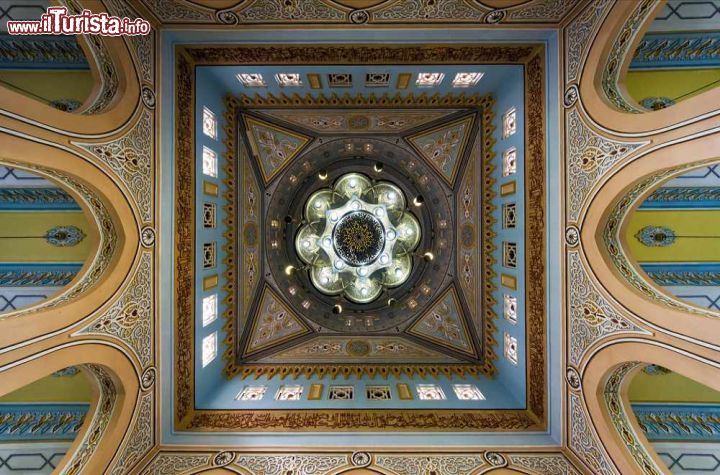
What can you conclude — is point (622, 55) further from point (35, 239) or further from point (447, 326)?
point (35, 239)

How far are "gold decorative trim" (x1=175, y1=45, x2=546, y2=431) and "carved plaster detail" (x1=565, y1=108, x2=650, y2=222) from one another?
2.20ft

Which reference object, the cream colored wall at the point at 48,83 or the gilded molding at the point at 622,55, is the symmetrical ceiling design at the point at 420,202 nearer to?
the gilded molding at the point at 622,55

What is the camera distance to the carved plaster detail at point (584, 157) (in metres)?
6.27

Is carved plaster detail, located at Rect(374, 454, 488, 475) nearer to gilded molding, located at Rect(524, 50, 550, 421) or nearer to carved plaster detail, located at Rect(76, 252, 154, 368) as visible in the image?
gilded molding, located at Rect(524, 50, 550, 421)

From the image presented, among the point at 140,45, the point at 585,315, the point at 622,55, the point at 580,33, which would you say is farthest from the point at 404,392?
the point at 140,45

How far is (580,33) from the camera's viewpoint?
22.6ft

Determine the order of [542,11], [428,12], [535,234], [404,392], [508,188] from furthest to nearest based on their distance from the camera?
[404,392] → [508,188] → [535,234] → [428,12] → [542,11]

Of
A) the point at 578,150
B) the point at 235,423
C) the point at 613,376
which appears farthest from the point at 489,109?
the point at 235,423

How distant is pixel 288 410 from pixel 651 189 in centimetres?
942

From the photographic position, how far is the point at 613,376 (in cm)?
673

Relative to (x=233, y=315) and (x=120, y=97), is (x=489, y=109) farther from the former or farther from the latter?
(x=233, y=315)

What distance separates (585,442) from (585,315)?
2.80 meters

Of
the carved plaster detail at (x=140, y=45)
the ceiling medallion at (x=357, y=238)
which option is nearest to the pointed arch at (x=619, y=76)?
the ceiling medallion at (x=357, y=238)

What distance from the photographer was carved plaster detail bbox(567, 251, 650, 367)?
6441 mm
